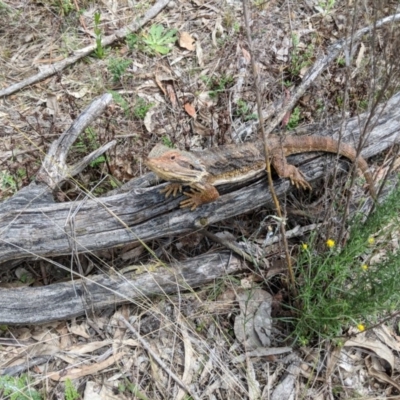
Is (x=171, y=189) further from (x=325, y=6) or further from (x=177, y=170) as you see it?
(x=325, y=6)

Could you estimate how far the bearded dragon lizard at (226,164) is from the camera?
3560mm

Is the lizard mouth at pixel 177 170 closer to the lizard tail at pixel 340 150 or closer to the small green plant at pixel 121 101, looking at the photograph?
the lizard tail at pixel 340 150

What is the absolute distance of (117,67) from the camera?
16.9 feet

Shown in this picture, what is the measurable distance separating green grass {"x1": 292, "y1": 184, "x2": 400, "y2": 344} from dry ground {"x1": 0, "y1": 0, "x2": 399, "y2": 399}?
0.26 meters

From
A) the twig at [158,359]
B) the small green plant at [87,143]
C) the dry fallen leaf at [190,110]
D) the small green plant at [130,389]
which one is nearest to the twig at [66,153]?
the small green plant at [87,143]

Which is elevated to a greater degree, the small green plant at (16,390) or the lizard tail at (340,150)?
the lizard tail at (340,150)

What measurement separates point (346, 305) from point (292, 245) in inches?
36.3

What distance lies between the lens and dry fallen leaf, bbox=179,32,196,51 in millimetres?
5523

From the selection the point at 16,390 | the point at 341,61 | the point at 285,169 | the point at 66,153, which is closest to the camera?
the point at 16,390

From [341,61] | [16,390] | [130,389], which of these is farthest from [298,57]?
[16,390]

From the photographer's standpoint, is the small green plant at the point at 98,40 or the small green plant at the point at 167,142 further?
the small green plant at the point at 98,40

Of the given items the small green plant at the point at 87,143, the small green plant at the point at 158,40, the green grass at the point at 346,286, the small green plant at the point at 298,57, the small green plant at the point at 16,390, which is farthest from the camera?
the small green plant at the point at 158,40

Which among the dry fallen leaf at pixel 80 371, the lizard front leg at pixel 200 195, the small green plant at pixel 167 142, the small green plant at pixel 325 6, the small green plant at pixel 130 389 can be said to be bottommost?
the small green plant at pixel 130 389

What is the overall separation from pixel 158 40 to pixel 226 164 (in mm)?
2289
